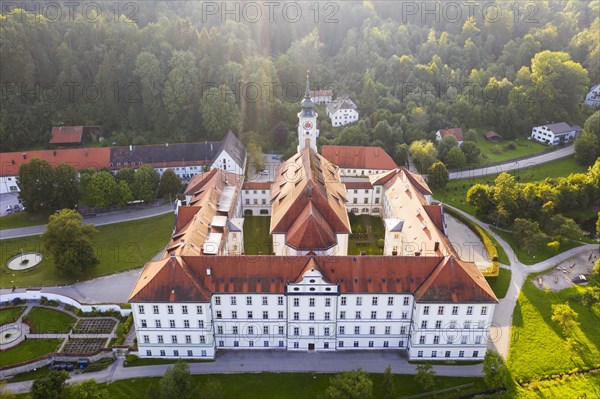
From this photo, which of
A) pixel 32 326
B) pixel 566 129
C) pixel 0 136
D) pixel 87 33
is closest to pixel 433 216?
pixel 32 326

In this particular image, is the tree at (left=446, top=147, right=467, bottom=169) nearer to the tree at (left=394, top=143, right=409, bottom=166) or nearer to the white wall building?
the tree at (left=394, top=143, right=409, bottom=166)

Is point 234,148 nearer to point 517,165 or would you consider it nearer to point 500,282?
point 500,282

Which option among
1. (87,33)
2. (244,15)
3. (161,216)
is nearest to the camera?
(161,216)

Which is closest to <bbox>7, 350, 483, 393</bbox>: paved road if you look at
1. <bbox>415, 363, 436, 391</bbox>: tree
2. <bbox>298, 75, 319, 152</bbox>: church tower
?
<bbox>415, 363, 436, 391</bbox>: tree

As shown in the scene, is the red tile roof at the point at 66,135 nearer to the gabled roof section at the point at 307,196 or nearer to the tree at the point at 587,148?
the gabled roof section at the point at 307,196

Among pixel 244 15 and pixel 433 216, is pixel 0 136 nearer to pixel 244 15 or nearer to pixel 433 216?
pixel 244 15

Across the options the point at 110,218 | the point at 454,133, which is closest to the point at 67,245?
the point at 110,218
